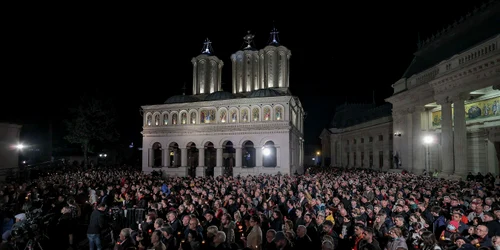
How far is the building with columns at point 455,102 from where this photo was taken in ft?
61.1

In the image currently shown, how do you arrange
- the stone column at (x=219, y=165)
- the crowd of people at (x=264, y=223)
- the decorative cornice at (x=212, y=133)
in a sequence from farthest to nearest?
the stone column at (x=219, y=165), the decorative cornice at (x=212, y=133), the crowd of people at (x=264, y=223)

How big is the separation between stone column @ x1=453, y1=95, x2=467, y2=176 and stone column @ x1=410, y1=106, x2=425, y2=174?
5541 mm

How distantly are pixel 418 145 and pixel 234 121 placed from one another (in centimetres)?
1944

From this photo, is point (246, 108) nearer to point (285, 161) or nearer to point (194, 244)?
point (285, 161)

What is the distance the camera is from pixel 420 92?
25109mm

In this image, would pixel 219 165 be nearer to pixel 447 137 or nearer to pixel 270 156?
pixel 270 156

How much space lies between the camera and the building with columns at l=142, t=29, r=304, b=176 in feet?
116

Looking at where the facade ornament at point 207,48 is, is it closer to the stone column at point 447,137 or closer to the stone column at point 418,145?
the stone column at point 418,145

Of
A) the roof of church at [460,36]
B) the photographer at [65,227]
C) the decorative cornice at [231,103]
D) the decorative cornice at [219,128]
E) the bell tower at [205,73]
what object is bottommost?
the photographer at [65,227]

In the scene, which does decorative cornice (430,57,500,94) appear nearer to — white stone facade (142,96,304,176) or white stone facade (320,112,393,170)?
white stone facade (320,112,393,170)

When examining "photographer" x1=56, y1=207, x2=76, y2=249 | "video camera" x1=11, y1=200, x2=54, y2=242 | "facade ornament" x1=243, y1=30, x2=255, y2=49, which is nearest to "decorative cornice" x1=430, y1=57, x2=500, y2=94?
"photographer" x1=56, y1=207, x2=76, y2=249

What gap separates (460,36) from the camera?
78.4 feet

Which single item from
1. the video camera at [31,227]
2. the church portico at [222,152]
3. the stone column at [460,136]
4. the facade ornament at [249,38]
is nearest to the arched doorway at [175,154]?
the church portico at [222,152]

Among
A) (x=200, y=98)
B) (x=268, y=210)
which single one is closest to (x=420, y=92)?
(x=268, y=210)
